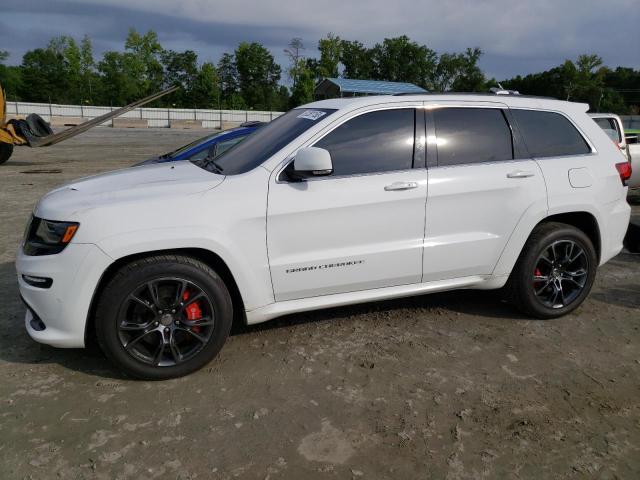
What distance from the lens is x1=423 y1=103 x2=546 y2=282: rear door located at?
3.82m

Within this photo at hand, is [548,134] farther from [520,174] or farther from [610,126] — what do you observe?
[610,126]

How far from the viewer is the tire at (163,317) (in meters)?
3.14

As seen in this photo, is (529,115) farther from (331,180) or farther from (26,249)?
(26,249)

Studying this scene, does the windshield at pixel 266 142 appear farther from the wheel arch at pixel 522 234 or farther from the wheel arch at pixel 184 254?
the wheel arch at pixel 522 234

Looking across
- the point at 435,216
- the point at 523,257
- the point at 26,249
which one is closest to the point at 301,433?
the point at 435,216

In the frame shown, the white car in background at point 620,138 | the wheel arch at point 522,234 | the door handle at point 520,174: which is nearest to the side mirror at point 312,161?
the door handle at point 520,174

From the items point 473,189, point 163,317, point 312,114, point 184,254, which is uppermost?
point 312,114

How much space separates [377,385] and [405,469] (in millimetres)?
769

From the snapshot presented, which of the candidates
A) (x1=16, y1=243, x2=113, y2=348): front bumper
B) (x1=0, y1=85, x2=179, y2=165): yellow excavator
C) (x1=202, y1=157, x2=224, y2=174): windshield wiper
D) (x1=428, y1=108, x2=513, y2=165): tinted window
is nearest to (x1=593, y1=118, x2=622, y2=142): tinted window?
(x1=428, y1=108, x2=513, y2=165): tinted window

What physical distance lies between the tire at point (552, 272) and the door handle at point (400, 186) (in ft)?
3.90

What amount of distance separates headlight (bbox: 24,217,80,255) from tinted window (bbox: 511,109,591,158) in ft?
11.1

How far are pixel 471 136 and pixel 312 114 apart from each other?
4.07 ft

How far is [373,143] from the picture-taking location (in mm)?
3725

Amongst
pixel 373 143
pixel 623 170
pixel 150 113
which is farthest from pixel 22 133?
pixel 150 113
